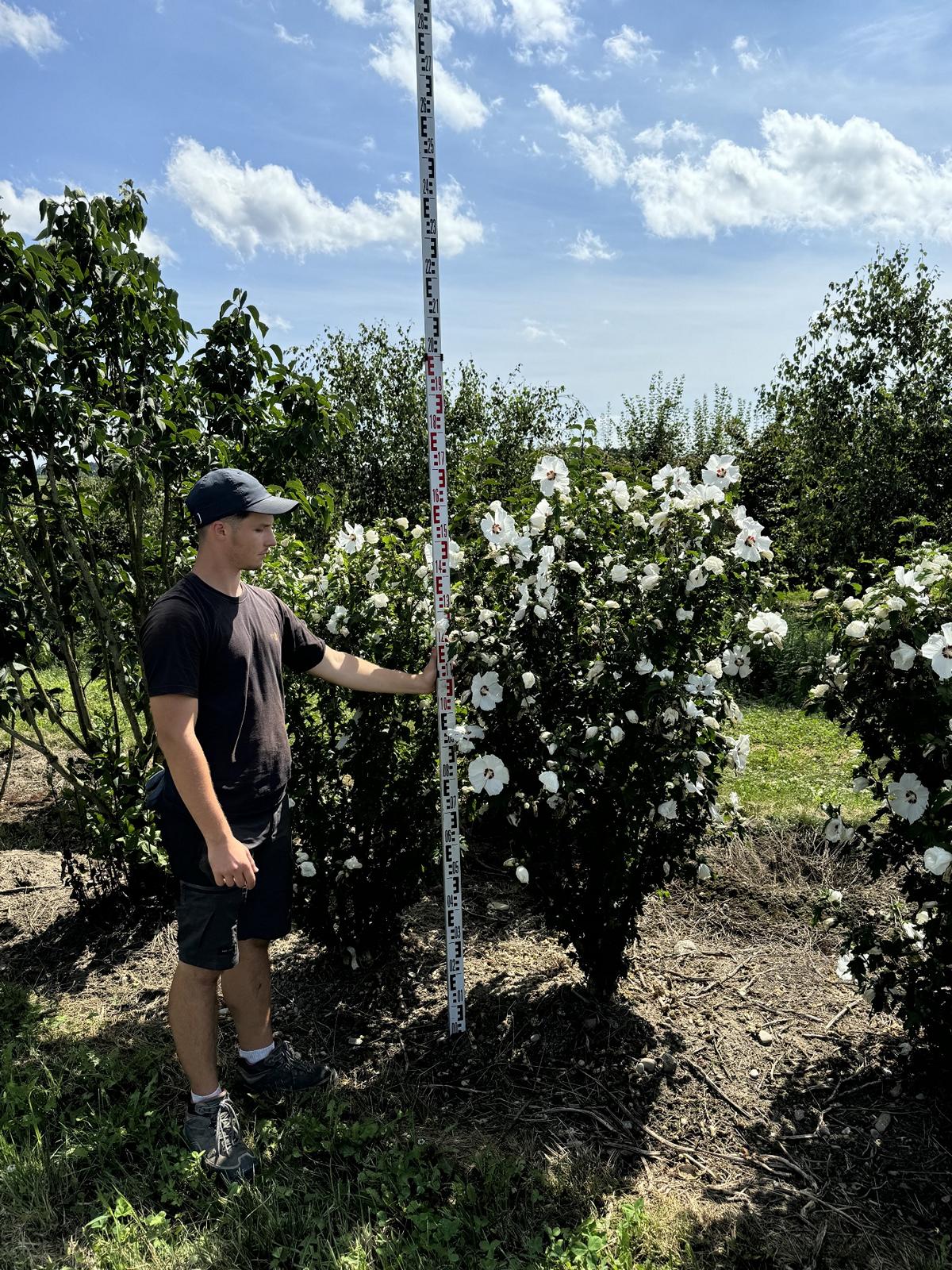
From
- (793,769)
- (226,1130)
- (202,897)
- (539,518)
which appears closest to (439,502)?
(539,518)

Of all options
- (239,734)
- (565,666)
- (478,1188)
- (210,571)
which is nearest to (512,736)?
(565,666)

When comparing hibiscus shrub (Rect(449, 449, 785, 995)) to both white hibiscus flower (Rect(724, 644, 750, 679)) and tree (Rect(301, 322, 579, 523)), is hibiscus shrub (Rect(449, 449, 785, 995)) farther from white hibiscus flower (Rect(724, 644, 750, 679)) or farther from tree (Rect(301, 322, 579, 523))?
tree (Rect(301, 322, 579, 523))

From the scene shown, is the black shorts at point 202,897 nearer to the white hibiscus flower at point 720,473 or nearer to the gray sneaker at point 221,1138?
the gray sneaker at point 221,1138

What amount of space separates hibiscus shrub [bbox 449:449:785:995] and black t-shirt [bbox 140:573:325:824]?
25.0 inches

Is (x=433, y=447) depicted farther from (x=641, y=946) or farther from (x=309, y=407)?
(x=641, y=946)

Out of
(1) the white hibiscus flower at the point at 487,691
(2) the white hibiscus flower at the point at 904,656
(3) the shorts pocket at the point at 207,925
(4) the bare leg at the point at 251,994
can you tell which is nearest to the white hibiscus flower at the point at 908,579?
(2) the white hibiscus flower at the point at 904,656

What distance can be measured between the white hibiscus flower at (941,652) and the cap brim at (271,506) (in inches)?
70.1

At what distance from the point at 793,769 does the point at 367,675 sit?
4025mm

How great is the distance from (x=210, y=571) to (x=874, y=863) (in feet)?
7.14

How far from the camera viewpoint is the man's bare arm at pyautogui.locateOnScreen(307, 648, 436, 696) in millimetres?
3066

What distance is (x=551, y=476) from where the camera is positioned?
3.05 metres

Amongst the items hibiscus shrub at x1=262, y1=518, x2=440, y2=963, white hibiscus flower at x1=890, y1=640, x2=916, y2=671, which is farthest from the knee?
white hibiscus flower at x1=890, y1=640, x2=916, y2=671

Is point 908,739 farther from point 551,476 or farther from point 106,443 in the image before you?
point 106,443

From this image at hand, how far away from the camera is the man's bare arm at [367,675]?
3066mm
